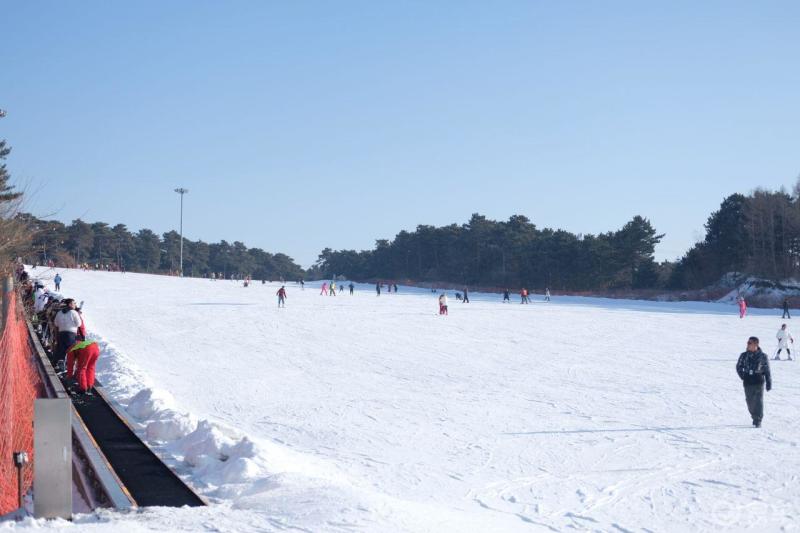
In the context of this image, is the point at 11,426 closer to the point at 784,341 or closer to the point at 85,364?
the point at 85,364

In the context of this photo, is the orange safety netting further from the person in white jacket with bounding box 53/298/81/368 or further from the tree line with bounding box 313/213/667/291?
the tree line with bounding box 313/213/667/291

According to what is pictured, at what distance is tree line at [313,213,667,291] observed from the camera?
79438 millimetres

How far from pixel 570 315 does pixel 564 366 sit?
22285 mm

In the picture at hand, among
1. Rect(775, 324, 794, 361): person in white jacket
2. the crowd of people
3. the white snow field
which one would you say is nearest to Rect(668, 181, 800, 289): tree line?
the white snow field

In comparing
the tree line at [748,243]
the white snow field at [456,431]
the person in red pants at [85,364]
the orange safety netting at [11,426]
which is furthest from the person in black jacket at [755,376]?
the tree line at [748,243]

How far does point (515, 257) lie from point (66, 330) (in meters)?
83.3

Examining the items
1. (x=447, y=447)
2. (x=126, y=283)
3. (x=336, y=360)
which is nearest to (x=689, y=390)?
(x=447, y=447)

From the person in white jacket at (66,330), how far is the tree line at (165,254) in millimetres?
84320

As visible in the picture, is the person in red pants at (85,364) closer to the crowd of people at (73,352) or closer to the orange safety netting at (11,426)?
the crowd of people at (73,352)

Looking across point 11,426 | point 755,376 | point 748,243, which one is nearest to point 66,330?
point 11,426

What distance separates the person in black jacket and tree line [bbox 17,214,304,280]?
89.4m

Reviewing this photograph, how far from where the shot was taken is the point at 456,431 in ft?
40.5

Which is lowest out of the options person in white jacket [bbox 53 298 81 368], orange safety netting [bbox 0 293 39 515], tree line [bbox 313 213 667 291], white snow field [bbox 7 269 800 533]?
white snow field [bbox 7 269 800 533]

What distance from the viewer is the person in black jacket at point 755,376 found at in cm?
1243
